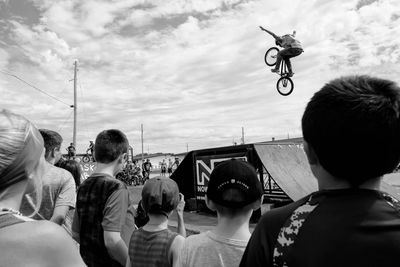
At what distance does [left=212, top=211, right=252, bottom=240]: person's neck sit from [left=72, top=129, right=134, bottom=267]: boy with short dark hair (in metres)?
0.99

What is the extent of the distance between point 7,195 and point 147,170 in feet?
82.7

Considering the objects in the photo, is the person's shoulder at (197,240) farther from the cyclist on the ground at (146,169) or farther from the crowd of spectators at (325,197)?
the cyclist on the ground at (146,169)

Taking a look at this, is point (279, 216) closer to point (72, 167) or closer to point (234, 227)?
point (234, 227)

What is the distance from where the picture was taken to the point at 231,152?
10.6m

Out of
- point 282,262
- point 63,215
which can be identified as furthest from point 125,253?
point 282,262

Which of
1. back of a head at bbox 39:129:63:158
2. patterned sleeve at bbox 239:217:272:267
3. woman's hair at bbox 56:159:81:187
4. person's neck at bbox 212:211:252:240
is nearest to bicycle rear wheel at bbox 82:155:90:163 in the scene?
woman's hair at bbox 56:159:81:187

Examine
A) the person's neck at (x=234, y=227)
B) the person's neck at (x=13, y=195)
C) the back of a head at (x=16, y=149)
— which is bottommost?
the person's neck at (x=234, y=227)

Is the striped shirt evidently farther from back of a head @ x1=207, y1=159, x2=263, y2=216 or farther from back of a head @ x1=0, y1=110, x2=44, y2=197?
back of a head @ x1=0, y1=110, x2=44, y2=197

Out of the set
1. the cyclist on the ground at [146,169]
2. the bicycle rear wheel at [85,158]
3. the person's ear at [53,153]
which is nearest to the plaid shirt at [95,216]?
the person's ear at [53,153]

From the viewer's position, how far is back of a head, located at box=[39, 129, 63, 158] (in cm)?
350

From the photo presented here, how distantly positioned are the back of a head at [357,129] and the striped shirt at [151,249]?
1.50 m

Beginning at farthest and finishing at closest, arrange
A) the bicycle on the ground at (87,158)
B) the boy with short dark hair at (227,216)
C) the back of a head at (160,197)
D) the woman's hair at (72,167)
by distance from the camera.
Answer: the bicycle on the ground at (87,158) → the woman's hair at (72,167) → the back of a head at (160,197) → the boy with short dark hair at (227,216)

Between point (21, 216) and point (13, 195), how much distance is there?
0.12 metres

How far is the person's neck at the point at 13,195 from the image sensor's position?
135 centimetres
